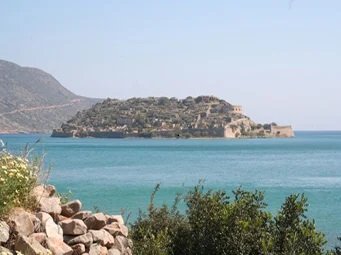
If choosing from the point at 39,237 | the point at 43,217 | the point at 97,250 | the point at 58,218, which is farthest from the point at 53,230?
the point at 97,250

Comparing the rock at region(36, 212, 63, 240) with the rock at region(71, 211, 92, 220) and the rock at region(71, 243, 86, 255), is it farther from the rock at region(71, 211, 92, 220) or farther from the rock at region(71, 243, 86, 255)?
the rock at region(71, 211, 92, 220)

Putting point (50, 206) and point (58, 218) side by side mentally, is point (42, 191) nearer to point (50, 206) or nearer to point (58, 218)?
point (50, 206)

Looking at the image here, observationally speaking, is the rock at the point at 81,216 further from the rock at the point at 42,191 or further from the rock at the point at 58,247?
the rock at the point at 58,247

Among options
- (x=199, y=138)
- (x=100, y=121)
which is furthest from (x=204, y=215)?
(x=100, y=121)

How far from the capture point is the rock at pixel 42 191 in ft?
32.3

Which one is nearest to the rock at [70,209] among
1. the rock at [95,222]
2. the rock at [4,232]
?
the rock at [95,222]

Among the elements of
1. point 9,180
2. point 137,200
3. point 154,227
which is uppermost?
point 9,180

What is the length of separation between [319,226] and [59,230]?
16.6 metres

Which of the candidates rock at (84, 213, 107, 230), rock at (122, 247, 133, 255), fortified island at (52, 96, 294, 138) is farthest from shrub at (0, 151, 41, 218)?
fortified island at (52, 96, 294, 138)

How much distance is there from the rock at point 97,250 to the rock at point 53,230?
0.46 meters

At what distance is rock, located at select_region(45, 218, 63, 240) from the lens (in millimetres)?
8977

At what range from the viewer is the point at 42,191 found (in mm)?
10164

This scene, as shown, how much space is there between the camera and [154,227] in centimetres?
1079

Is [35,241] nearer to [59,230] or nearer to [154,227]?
[59,230]
